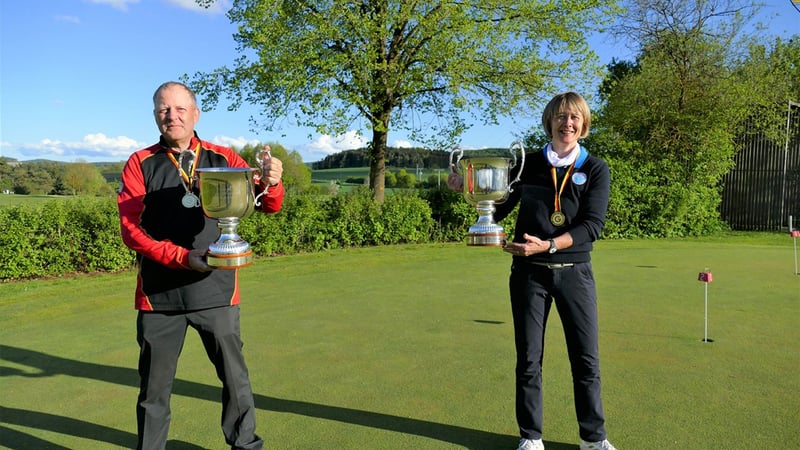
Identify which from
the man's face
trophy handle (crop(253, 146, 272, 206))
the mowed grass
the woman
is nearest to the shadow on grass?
the mowed grass

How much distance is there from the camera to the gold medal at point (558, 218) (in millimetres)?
3059

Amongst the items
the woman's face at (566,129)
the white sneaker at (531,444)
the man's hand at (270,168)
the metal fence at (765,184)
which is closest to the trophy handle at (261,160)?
the man's hand at (270,168)

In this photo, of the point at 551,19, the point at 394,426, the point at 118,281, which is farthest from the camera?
the point at 551,19

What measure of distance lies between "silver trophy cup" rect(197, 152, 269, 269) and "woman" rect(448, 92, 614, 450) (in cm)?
129

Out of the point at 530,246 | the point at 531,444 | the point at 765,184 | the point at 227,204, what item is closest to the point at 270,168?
the point at 227,204

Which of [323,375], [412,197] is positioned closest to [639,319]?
[323,375]

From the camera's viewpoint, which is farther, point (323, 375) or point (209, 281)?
point (323, 375)

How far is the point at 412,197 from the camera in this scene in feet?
48.8

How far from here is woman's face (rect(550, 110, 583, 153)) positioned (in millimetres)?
3064

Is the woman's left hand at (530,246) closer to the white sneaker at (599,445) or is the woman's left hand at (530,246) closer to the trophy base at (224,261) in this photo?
the white sneaker at (599,445)

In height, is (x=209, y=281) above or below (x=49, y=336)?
above

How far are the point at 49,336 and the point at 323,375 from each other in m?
3.05

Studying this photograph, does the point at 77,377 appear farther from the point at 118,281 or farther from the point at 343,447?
the point at 118,281

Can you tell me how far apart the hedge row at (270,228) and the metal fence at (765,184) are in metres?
9.65
